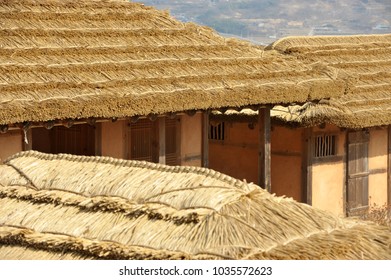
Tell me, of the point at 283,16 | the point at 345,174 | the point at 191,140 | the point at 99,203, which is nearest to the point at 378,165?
the point at 345,174

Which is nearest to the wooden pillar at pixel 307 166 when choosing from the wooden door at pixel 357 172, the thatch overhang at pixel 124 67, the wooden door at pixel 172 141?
the wooden door at pixel 357 172

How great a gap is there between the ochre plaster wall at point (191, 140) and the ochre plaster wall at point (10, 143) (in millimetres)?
3033

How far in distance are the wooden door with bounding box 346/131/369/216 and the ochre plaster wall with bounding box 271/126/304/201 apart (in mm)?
1063

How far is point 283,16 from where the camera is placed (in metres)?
108

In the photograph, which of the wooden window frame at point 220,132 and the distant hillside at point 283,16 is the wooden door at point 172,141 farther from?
the distant hillside at point 283,16

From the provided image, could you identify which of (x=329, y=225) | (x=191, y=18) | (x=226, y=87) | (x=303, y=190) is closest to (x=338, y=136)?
(x=303, y=190)

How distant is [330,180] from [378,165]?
54.7 inches

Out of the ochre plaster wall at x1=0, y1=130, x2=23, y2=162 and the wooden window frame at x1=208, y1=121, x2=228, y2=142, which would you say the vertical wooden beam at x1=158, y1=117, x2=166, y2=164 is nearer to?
the ochre plaster wall at x1=0, y1=130, x2=23, y2=162

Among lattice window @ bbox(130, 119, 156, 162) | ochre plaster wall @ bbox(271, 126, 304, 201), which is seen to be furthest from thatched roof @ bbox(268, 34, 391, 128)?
lattice window @ bbox(130, 119, 156, 162)

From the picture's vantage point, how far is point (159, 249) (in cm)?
641

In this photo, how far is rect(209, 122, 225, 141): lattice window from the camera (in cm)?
1823

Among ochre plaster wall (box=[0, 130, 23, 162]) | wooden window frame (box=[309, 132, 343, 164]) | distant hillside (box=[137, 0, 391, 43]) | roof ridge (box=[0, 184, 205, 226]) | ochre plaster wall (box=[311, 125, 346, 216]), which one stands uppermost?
distant hillside (box=[137, 0, 391, 43])

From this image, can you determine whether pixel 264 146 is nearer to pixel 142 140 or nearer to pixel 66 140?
pixel 142 140

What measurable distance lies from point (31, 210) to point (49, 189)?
295 mm
